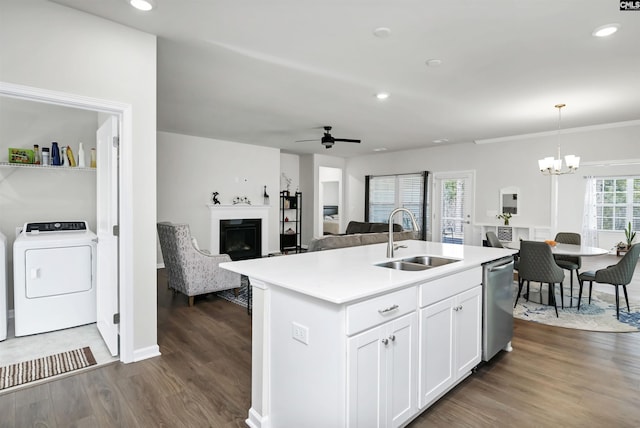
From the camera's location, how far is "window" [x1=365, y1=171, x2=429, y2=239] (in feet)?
26.6

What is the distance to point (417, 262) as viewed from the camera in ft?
9.16

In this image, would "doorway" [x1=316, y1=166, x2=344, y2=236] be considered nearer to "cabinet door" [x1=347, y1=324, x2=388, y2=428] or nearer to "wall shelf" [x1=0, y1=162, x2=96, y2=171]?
"wall shelf" [x1=0, y1=162, x2=96, y2=171]

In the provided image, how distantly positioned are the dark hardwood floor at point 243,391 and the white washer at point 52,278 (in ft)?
3.49

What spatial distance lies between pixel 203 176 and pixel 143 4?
4859 mm

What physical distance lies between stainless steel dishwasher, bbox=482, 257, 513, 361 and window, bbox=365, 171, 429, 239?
5058 mm

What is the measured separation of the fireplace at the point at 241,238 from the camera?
7215mm

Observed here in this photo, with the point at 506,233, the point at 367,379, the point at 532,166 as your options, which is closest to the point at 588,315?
the point at 506,233

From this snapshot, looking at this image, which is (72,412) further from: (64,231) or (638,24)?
(638,24)

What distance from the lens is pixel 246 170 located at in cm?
766

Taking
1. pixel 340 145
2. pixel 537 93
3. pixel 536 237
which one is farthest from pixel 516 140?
pixel 340 145

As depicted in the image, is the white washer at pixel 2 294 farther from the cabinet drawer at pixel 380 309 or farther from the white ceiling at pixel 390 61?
the cabinet drawer at pixel 380 309

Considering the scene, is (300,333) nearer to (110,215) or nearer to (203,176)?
(110,215)

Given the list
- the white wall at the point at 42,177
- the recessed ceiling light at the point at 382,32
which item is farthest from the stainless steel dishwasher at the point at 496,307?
the white wall at the point at 42,177

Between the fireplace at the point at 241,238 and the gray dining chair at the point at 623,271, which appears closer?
the gray dining chair at the point at 623,271
